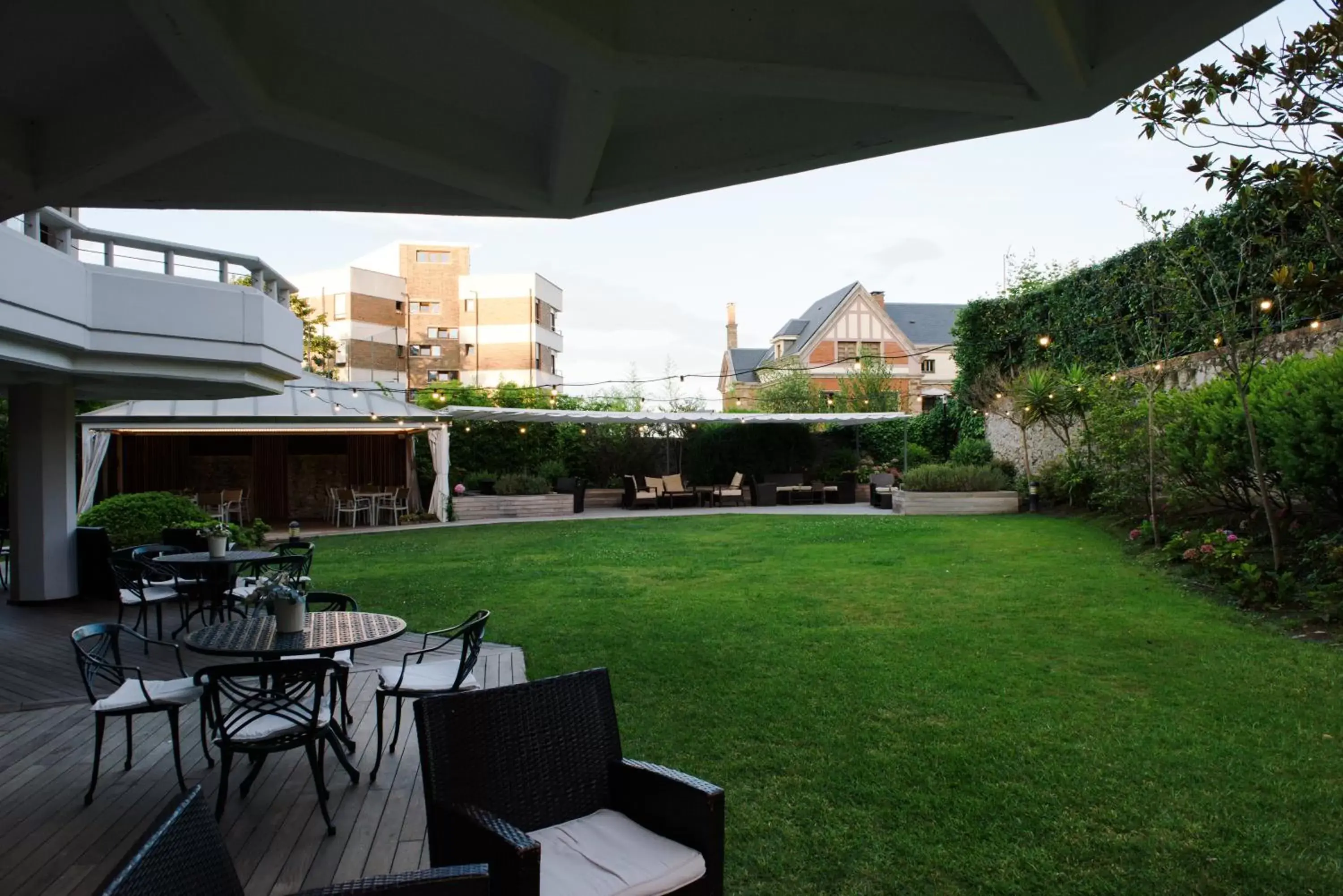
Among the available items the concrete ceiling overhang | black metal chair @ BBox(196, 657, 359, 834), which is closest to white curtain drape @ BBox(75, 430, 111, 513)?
black metal chair @ BBox(196, 657, 359, 834)

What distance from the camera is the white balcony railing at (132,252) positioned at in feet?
19.2

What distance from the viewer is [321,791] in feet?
10.3

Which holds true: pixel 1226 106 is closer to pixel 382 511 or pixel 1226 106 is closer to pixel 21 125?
pixel 21 125

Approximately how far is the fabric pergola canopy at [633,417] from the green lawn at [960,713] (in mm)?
7772

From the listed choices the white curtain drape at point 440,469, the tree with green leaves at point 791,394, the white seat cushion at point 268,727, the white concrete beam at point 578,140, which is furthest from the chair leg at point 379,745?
the tree with green leaves at point 791,394

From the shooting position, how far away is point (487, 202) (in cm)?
273

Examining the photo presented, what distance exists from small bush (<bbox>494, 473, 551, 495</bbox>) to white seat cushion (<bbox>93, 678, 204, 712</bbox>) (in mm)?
13841

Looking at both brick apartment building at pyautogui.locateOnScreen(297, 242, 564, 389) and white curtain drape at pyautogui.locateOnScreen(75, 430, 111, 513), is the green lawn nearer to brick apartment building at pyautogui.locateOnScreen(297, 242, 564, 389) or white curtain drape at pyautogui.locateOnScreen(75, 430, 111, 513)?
white curtain drape at pyautogui.locateOnScreen(75, 430, 111, 513)

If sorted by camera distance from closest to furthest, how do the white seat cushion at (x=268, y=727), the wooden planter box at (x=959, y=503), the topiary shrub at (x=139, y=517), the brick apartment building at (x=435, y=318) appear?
1. the white seat cushion at (x=268, y=727)
2. the topiary shrub at (x=139, y=517)
3. the wooden planter box at (x=959, y=503)
4. the brick apartment building at (x=435, y=318)

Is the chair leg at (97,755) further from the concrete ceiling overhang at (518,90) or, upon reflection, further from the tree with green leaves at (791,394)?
the tree with green leaves at (791,394)

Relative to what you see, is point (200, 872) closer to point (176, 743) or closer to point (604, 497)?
point (176, 743)

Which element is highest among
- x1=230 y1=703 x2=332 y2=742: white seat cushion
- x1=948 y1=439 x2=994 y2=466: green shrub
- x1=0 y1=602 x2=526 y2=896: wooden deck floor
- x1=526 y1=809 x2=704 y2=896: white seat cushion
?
x1=948 y1=439 x2=994 y2=466: green shrub

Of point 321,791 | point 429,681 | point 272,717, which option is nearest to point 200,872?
point 321,791

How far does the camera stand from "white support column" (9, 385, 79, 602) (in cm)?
808
